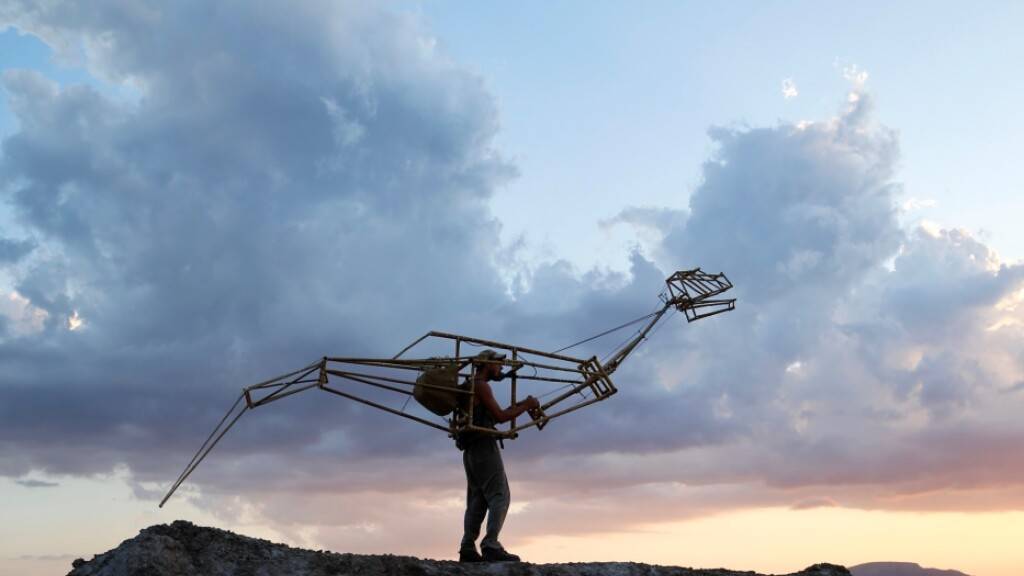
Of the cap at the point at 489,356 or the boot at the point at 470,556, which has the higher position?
the cap at the point at 489,356

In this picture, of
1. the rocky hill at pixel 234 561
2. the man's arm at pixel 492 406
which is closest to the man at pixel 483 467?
the man's arm at pixel 492 406

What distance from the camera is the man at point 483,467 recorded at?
1428 centimetres

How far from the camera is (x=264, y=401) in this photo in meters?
13.5

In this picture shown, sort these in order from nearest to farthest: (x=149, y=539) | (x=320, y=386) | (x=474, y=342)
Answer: (x=149, y=539), (x=320, y=386), (x=474, y=342)

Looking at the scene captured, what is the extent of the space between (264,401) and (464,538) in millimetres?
3781

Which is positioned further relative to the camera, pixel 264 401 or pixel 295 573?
pixel 264 401

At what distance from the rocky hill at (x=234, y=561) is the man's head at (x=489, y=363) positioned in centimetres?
299

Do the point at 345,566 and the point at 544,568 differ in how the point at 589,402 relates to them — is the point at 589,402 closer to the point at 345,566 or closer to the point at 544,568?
the point at 544,568

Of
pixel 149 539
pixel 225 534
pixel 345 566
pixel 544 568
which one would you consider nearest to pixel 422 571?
pixel 345 566

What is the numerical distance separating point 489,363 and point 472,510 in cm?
232

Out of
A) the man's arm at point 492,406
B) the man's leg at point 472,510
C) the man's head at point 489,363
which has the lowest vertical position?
the man's leg at point 472,510

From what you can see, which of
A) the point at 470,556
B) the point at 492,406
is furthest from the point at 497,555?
the point at 492,406

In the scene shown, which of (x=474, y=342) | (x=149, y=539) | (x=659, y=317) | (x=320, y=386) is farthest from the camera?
(x=659, y=317)

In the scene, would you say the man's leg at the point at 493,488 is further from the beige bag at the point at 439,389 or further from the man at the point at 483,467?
the beige bag at the point at 439,389
